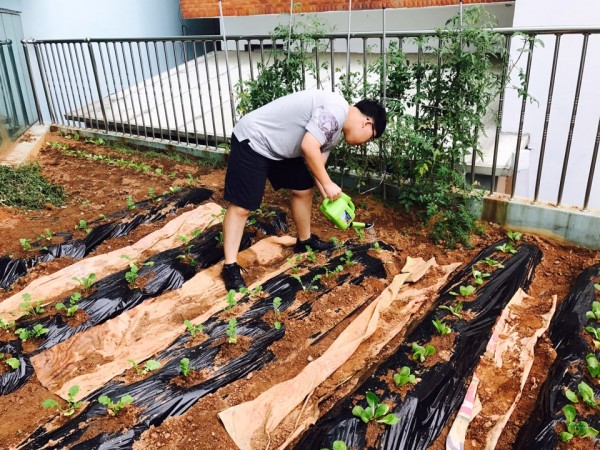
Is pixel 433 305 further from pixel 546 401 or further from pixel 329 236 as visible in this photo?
pixel 329 236

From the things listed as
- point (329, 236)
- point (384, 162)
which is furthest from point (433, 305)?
point (384, 162)

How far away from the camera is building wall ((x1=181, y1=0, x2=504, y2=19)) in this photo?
22.2 feet

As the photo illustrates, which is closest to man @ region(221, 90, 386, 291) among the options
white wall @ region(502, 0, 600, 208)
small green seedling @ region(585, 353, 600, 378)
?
small green seedling @ region(585, 353, 600, 378)

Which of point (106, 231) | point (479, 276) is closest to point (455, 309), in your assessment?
point (479, 276)

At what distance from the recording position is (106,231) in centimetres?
439

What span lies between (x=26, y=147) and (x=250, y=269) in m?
5.09

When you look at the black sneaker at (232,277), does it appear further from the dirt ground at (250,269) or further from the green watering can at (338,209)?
the green watering can at (338,209)

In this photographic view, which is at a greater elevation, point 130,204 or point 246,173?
point 246,173

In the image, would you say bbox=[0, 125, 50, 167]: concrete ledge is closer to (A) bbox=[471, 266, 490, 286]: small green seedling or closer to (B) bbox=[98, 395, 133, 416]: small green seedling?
(B) bbox=[98, 395, 133, 416]: small green seedling

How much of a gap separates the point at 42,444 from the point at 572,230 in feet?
13.2

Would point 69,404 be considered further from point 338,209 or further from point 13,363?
point 338,209

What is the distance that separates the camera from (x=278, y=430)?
7.81 feet

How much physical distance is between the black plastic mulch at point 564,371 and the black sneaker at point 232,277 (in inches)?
81.7

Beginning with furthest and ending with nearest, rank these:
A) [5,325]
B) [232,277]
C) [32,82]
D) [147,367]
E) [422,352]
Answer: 1. [32,82]
2. [232,277]
3. [5,325]
4. [147,367]
5. [422,352]
